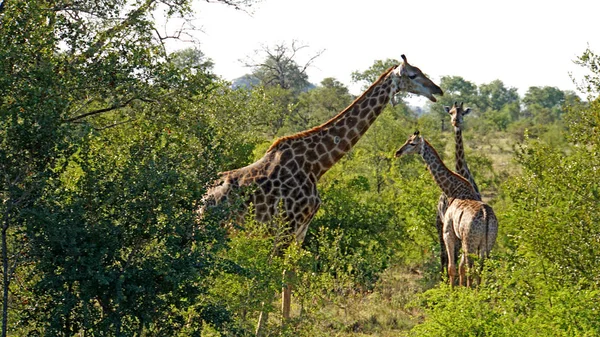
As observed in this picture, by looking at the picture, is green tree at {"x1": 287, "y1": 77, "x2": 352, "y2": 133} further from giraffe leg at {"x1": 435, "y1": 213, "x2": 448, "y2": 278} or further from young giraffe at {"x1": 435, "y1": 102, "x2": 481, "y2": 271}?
giraffe leg at {"x1": 435, "y1": 213, "x2": 448, "y2": 278}

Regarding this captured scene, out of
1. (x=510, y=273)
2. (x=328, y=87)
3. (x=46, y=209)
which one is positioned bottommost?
(x=510, y=273)

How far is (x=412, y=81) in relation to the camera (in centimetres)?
1070

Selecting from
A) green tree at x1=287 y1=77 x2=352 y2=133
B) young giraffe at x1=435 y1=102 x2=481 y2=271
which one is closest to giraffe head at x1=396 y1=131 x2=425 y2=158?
young giraffe at x1=435 y1=102 x2=481 y2=271

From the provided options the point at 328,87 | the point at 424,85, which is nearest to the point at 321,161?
the point at 424,85

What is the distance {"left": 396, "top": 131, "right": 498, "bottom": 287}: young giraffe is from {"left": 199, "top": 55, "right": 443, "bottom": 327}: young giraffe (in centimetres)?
180

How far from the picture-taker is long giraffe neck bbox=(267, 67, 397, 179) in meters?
10.3

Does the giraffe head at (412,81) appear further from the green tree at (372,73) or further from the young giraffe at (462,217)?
the green tree at (372,73)

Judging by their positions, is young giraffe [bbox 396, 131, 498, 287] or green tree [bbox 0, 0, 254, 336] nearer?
green tree [bbox 0, 0, 254, 336]

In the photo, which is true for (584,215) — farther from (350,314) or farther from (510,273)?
(350,314)

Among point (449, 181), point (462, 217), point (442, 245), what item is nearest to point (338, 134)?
point (462, 217)

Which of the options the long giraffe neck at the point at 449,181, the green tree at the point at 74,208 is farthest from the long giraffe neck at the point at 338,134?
the green tree at the point at 74,208

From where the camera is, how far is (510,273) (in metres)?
8.01

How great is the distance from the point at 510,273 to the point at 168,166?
12.8ft

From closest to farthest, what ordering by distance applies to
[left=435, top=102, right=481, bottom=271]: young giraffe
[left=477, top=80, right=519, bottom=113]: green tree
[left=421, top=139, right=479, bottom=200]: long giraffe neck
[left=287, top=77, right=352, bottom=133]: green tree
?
[left=421, top=139, right=479, bottom=200]: long giraffe neck < [left=435, top=102, right=481, bottom=271]: young giraffe < [left=287, top=77, right=352, bottom=133]: green tree < [left=477, top=80, right=519, bottom=113]: green tree
